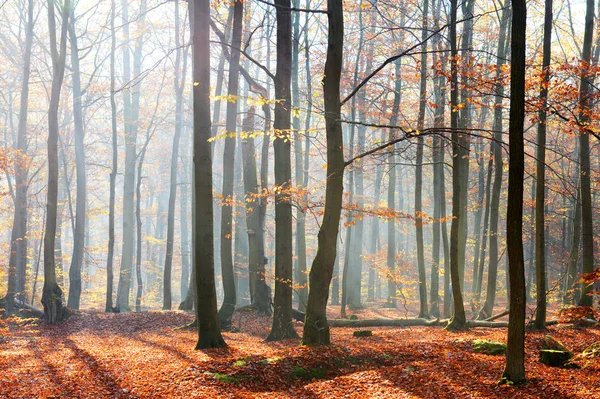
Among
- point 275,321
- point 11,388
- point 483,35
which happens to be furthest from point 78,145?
point 483,35

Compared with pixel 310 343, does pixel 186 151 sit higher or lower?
higher

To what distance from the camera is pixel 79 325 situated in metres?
13.6

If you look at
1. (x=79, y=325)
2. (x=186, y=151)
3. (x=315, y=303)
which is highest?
(x=186, y=151)

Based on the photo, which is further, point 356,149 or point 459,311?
point 356,149

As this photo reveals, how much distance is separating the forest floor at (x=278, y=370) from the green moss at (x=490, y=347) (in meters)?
0.17

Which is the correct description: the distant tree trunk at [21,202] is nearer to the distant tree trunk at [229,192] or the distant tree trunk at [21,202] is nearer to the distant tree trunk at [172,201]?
the distant tree trunk at [172,201]

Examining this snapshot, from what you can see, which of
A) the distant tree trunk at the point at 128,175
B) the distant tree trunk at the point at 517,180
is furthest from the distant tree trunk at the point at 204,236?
the distant tree trunk at the point at 128,175

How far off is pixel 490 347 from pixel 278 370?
428cm

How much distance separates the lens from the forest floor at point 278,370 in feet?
21.5

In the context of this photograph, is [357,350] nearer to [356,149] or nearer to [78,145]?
[356,149]

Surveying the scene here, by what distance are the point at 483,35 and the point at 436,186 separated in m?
7.38

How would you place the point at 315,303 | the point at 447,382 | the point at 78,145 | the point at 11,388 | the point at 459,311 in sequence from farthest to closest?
1. the point at 78,145
2. the point at 459,311
3. the point at 315,303
4. the point at 447,382
5. the point at 11,388

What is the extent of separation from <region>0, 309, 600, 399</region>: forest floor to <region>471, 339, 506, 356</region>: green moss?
0.57 ft

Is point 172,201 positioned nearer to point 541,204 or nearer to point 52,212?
point 52,212
